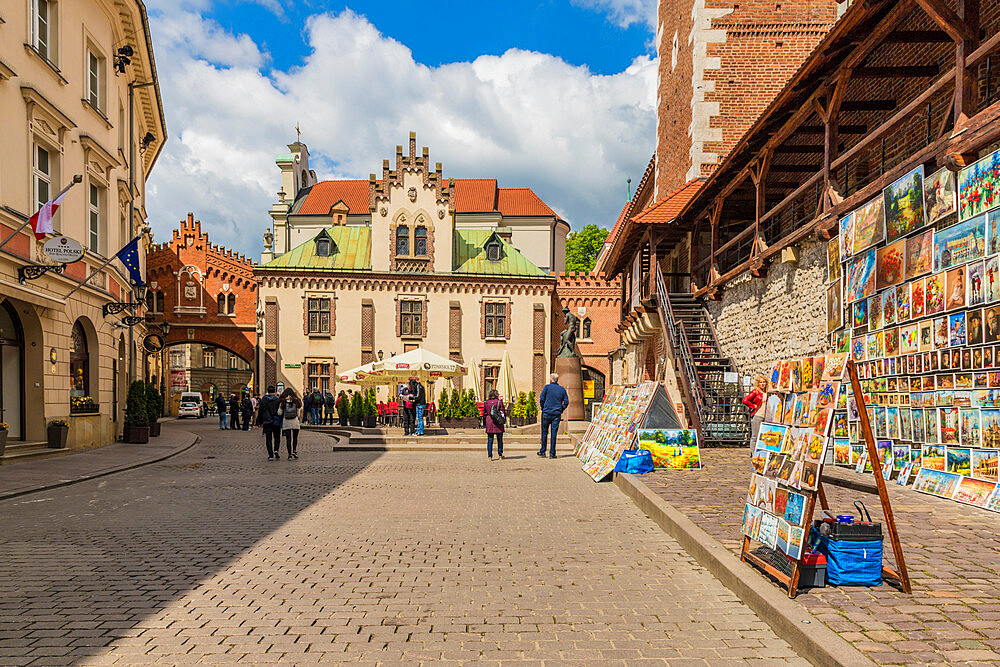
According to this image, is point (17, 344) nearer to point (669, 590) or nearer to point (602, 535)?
point (602, 535)

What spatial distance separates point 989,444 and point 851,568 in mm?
4642

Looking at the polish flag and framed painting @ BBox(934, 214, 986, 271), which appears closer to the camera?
framed painting @ BBox(934, 214, 986, 271)

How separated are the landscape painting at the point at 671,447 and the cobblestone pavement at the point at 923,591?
128 inches

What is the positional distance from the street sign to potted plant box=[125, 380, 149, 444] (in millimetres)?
7969

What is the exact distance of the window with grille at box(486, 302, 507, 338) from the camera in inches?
1698

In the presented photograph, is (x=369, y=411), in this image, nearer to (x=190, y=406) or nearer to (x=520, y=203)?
(x=190, y=406)

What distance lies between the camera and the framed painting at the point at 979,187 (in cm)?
848

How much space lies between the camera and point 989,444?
870cm

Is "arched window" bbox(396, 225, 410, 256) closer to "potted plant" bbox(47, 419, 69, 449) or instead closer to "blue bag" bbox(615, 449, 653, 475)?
"potted plant" bbox(47, 419, 69, 449)

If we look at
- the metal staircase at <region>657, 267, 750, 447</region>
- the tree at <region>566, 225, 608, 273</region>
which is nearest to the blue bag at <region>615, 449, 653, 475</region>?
the metal staircase at <region>657, 267, 750, 447</region>

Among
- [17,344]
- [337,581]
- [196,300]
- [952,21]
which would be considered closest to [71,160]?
[17,344]

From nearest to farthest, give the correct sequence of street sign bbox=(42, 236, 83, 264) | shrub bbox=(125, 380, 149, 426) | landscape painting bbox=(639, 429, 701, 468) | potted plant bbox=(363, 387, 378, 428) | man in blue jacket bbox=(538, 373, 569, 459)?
landscape painting bbox=(639, 429, 701, 468) < street sign bbox=(42, 236, 83, 264) < man in blue jacket bbox=(538, 373, 569, 459) < shrub bbox=(125, 380, 149, 426) < potted plant bbox=(363, 387, 378, 428)

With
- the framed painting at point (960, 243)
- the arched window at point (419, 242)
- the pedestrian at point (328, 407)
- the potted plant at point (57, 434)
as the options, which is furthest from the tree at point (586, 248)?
the framed painting at point (960, 243)

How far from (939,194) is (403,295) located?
34526 millimetres
